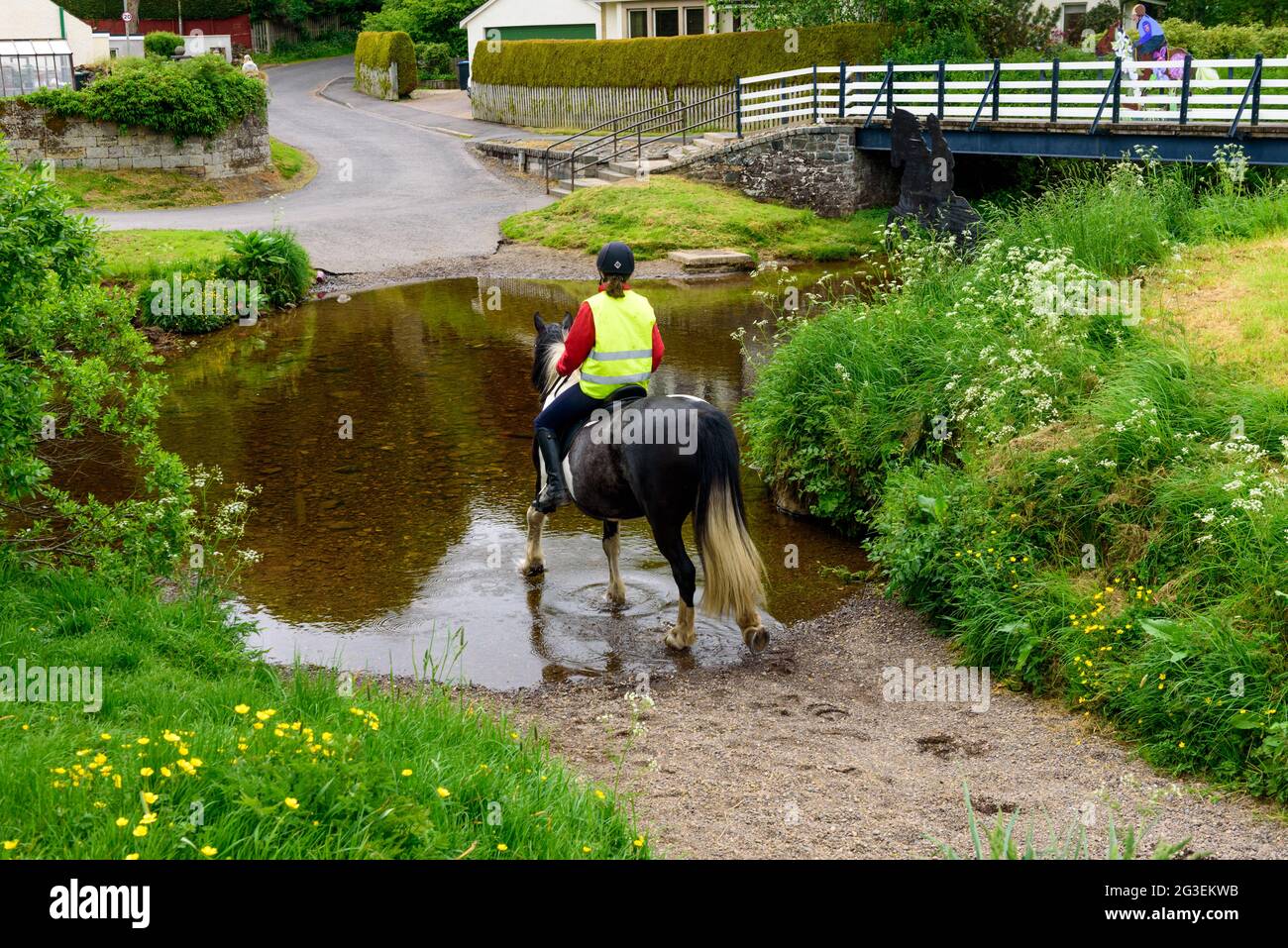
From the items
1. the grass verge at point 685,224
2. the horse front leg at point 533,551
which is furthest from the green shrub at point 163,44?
the horse front leg at point 533,551

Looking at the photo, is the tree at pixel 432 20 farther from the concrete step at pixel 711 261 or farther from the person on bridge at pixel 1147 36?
the person on bridge at pixel 1147 36

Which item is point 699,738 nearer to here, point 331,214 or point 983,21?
point 331,214

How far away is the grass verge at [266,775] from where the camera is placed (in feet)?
16.7

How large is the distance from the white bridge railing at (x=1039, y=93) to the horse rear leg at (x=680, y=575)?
15740mm

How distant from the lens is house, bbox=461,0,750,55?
143 ft

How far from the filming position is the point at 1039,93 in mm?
27594

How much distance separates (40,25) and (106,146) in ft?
26.1

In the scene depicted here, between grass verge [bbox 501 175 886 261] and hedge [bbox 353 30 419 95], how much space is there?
22.5m

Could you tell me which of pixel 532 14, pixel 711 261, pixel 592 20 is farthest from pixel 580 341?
pixel 532 14

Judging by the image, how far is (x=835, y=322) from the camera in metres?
12.9

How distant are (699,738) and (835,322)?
6243 millimetres

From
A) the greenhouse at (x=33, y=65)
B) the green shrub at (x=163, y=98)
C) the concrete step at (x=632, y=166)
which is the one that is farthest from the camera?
the greenhouse at (x=33, y=65)

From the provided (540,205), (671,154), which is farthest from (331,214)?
(671,154)

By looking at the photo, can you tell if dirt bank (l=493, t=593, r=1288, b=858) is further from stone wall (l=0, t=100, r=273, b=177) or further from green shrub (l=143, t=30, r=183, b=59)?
green shrub (l=143, t=30, r=183, b=59)
